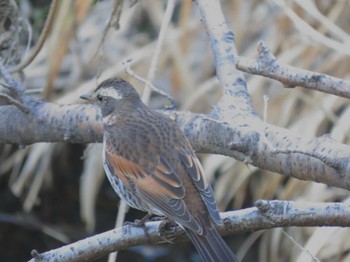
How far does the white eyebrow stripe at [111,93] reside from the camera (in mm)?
4203

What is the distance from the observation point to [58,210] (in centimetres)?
683

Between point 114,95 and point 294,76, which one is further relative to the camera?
point 114,95

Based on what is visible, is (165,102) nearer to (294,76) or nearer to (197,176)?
(197,176)

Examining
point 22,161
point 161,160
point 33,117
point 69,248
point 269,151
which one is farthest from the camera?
point 22,161

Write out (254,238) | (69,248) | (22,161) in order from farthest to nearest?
(22,161), (254,238), (69,248)

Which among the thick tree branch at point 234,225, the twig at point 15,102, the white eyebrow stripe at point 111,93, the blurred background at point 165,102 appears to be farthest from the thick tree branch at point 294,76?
the blurred background at point 165,102

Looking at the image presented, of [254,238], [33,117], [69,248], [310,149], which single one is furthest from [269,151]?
[254,238]

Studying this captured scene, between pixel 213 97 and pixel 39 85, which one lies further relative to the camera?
pixel 39 85

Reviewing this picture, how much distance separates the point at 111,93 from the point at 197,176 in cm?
85

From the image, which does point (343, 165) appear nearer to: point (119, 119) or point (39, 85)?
point (119, 119)

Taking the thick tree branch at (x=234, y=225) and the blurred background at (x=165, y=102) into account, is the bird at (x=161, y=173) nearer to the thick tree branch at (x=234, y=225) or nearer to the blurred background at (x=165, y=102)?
the thick tree branch at (x=234, y=225)

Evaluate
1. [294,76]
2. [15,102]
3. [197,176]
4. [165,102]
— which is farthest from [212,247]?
[165,102]

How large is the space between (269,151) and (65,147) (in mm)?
3567

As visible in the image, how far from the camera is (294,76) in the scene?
9.64ft
